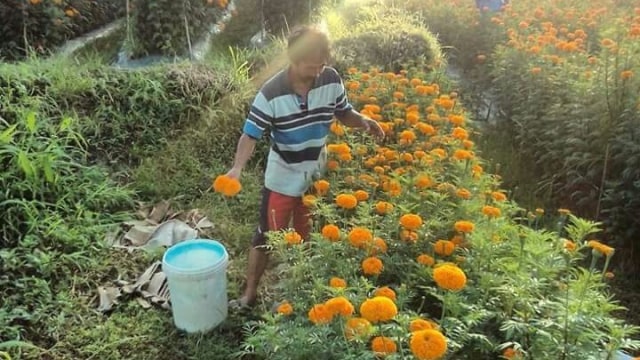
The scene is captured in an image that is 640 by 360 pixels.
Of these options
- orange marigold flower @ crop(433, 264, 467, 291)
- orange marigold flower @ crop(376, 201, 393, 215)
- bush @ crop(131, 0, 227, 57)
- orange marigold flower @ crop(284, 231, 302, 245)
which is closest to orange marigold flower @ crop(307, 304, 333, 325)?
orange marigold flower @ crop(433, 264, 467, 291)

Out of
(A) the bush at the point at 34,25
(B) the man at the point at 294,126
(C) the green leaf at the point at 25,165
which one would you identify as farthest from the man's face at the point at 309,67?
(A) the bush at the point at 34,25

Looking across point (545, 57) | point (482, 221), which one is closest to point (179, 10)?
point (545, 57)

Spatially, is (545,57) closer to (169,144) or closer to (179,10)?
(169,144)

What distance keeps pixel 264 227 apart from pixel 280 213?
0.39 ft

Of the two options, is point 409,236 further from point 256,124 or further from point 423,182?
point 256,124

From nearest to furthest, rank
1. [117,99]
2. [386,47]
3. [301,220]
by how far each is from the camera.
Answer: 1. [301,220]
2. [117,99]
3. [386,47]

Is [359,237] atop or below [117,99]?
atop

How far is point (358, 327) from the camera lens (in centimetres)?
177

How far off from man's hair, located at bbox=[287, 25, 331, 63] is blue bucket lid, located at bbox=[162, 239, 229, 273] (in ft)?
3.46

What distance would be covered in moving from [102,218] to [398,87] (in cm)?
218

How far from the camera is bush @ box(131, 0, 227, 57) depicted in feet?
20.9

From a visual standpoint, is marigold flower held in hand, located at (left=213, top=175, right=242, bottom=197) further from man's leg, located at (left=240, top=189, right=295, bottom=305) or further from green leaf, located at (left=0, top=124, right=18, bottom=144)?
green leaf, located at (left=0, top=124, right=18, bottom=144)

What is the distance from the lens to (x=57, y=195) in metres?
3.83

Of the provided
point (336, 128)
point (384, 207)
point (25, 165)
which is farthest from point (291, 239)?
point (25, 165)
